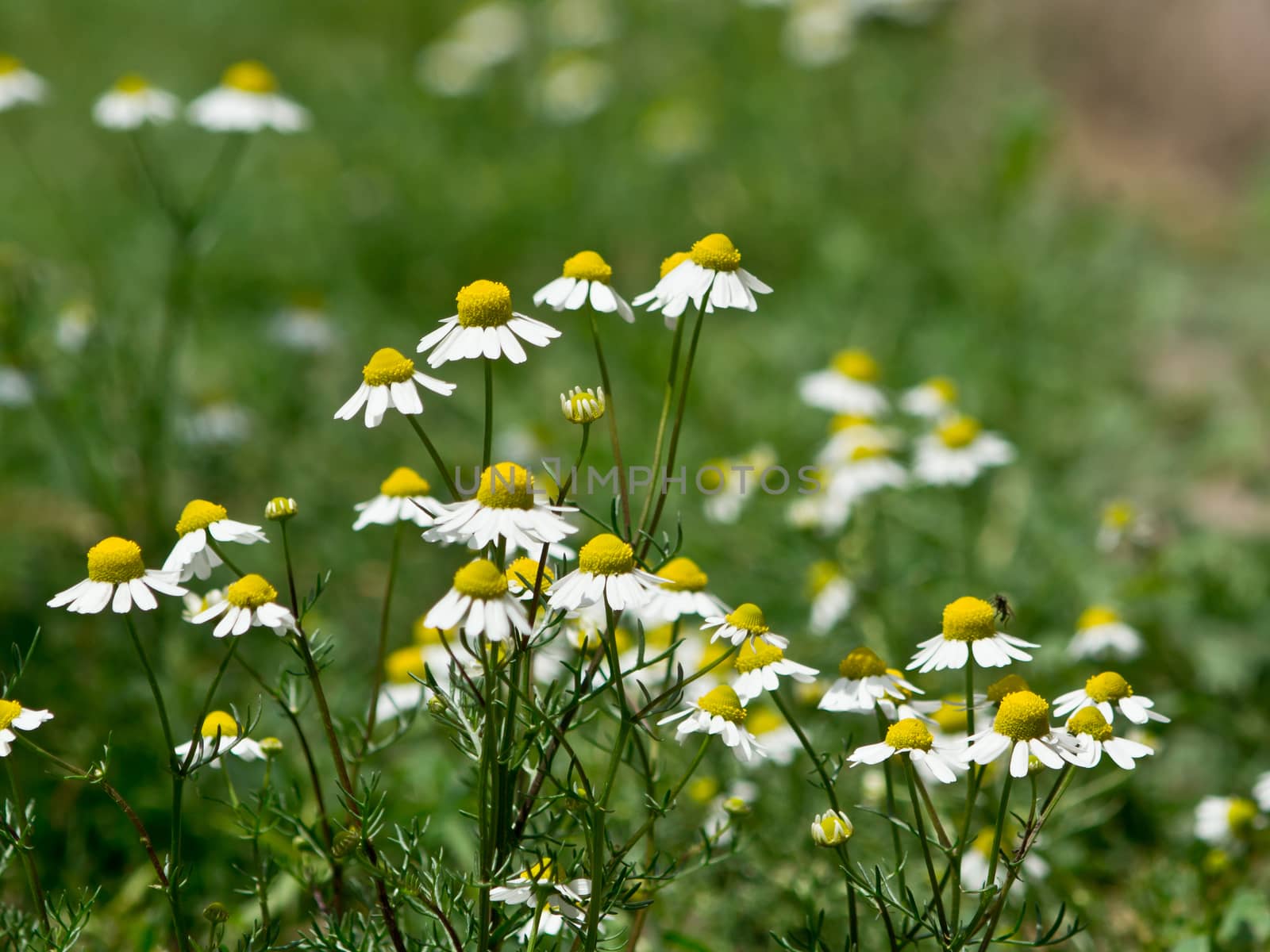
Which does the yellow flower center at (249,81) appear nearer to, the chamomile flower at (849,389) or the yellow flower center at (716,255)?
the chamomile flower at (849,389)

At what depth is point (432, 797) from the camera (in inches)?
93.6

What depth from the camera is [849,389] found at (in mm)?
3031

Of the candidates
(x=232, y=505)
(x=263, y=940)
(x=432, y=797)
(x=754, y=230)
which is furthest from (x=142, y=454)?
(x=754, y=230)

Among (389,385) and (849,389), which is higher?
(849,389)

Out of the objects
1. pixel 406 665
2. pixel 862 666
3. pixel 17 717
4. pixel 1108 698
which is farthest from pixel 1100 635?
pixel 17 717

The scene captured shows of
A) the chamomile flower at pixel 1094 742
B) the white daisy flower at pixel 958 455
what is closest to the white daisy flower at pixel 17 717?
the chamomile flower at pixel 1094 742

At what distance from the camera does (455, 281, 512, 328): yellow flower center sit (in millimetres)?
1441

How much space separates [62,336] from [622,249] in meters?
2.33

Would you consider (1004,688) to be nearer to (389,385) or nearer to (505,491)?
(505,491)

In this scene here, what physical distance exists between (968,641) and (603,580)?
50cm

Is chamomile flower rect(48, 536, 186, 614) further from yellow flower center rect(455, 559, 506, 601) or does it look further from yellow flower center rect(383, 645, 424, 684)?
yellow flower center rect(383, 645, 424, 684)

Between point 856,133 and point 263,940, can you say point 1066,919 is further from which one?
point 856,133

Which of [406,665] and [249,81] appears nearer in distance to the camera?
[406,665]

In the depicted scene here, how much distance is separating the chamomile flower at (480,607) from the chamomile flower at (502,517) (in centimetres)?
4
